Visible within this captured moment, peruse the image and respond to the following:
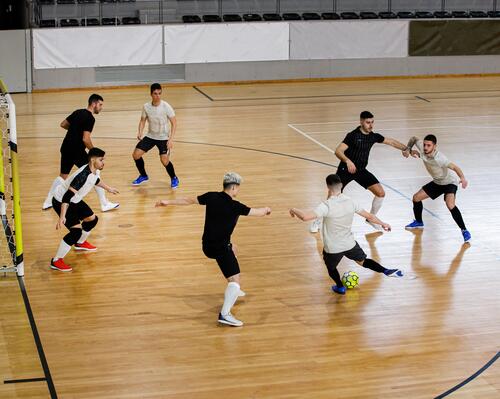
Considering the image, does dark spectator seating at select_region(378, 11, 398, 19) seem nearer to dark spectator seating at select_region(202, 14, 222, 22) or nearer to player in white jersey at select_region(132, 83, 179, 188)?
dark spectator seating at select_region(202, 14, 222, 22)

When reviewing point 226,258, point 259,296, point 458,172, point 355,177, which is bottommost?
point 259,296

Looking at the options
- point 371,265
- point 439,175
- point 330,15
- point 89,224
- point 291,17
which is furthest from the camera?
point 330,15

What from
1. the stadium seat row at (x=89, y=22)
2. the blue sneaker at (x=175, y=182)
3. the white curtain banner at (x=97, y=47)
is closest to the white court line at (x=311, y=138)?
the blue sneaker at (x=175, y=182)

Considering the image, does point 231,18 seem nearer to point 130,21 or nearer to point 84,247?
point 130,21

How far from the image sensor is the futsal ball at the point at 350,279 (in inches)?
443

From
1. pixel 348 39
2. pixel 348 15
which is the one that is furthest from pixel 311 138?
pixel 348 15

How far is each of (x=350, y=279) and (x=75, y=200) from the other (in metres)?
3.87

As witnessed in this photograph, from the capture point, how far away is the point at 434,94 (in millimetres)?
28062

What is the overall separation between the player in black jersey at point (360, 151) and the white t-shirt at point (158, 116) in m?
3.85

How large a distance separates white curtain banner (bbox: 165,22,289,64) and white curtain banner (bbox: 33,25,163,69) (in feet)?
2.14

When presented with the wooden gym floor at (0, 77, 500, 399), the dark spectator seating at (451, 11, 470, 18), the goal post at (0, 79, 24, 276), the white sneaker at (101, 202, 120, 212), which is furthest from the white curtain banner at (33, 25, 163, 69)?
the goal post at (0, 79, 24, 276)

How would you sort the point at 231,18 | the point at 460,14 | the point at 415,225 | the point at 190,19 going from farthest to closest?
the point at 460,14, the point at 231,18, the point at 190,19, the point at 415,225

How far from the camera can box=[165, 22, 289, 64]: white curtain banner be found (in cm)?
Result: 2961

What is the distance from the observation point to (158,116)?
16.1 meters
